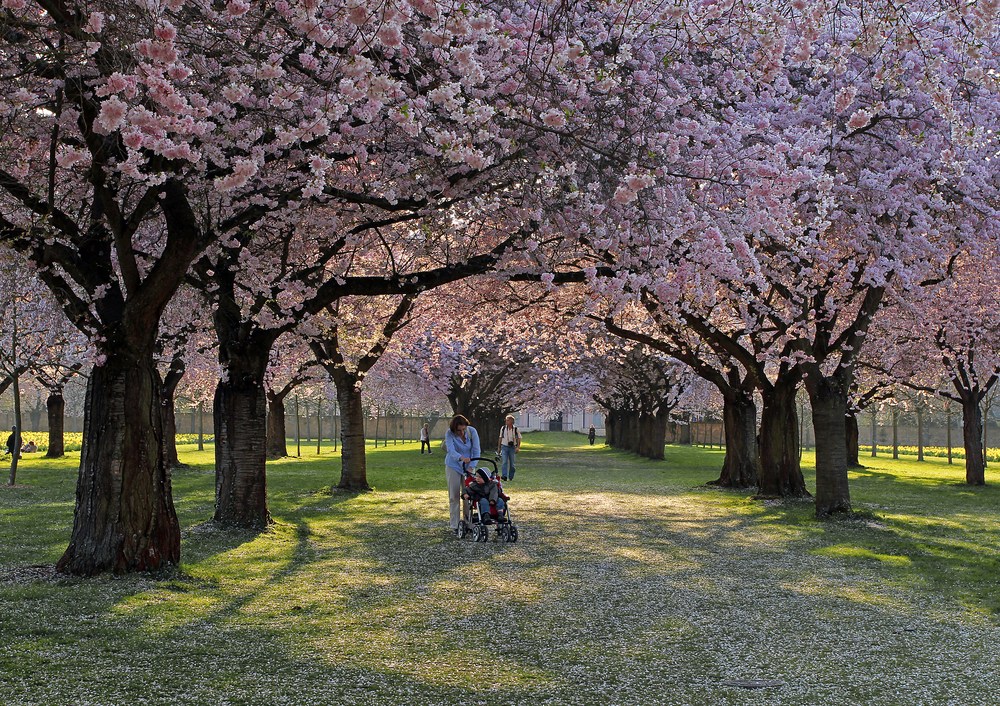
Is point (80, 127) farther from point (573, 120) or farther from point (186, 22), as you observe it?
point (573, 120)

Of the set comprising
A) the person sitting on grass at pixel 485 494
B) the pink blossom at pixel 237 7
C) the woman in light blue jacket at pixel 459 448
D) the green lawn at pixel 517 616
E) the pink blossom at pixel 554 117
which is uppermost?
the pink blossom at pixel 237 7

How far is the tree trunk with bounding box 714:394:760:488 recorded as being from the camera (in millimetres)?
30297

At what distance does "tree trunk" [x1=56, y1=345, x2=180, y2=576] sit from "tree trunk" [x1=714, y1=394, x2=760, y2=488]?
856 inches

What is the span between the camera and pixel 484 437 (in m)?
58.0

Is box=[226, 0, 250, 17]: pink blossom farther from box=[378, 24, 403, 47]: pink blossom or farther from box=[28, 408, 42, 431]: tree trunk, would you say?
box=[28, 408, 42, 431]: tree trunk

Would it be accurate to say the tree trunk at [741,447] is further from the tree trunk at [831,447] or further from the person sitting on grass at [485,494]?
the person sitting on grass at [485,494]

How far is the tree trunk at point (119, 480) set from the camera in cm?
1130

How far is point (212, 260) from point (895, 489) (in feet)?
76.7

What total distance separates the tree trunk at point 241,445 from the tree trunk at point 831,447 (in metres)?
11.0

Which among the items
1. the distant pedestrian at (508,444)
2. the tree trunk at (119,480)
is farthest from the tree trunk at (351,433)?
the tree trunk at (119,480)

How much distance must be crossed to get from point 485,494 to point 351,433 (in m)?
12.3

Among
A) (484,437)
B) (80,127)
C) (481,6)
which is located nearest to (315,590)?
(80,127)

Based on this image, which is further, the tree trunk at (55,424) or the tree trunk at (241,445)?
the tree trunk at (55,424)

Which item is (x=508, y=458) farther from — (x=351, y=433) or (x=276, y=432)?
(x=276, y=432)
